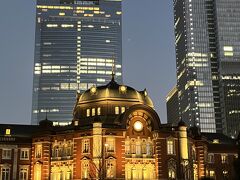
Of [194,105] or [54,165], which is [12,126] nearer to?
[54,165]

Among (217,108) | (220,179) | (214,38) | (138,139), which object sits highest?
(214,38)

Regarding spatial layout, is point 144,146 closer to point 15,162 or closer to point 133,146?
point 133,146

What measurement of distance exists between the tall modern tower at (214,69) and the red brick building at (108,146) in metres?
102

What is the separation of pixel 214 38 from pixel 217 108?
103 feet

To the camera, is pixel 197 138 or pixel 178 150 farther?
pixel 197 138

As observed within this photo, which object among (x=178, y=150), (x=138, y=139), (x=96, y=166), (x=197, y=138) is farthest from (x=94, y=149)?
(x=197, y=138)

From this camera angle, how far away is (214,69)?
196 metres

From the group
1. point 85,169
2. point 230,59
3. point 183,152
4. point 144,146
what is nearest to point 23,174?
point 85,169

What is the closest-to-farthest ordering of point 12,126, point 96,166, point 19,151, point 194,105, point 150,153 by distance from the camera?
point 96,166, point 150,153, point 19,151, point 12,126, point 194,105

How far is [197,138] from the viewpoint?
8850 centimetres

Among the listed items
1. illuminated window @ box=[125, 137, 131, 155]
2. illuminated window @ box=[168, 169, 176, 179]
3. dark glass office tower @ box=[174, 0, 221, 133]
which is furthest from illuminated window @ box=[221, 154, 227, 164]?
dark glass office tower @ box=[174, 0, 221, 133]

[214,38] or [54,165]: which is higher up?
[214,38]

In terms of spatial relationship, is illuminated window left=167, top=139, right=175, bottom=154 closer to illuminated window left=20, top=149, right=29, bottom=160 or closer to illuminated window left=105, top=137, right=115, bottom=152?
illuminated window left=105, top=137, right=115, bottom=152

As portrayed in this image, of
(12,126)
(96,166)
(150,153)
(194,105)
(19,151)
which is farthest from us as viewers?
(194,105)
